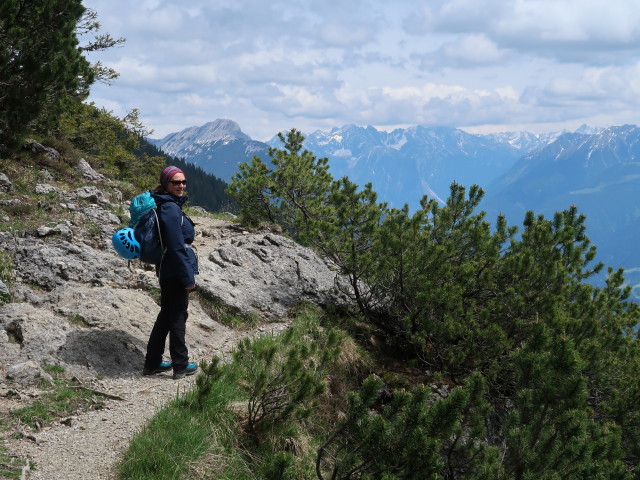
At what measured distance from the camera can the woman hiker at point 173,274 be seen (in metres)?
6.23

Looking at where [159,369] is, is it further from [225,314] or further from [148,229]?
[225,314]

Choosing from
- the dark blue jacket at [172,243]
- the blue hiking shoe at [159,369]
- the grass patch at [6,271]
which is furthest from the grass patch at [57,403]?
the grass patch at [6,271]

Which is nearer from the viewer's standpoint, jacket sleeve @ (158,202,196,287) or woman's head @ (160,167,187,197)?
jacket sleeve @ (158,202,196,287)

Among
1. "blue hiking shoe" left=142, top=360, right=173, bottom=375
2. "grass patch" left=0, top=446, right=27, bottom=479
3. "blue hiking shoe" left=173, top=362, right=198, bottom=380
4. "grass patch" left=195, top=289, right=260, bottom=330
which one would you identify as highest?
"grass patch" left=195, top=289, right=260, bottom=330

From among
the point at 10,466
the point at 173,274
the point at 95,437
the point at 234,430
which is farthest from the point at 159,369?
the point at 10,466

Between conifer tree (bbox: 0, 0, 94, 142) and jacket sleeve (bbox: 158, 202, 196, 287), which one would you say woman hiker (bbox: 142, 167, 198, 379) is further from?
conifer tree (bbox: 0, 0, 94, 142)

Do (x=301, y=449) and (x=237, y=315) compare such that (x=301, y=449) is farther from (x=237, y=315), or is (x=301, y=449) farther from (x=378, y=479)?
(x=237, y=315)

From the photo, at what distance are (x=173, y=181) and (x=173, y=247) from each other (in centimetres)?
86

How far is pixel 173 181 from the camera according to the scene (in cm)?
638

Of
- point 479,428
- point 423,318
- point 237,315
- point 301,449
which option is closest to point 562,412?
point 479,428

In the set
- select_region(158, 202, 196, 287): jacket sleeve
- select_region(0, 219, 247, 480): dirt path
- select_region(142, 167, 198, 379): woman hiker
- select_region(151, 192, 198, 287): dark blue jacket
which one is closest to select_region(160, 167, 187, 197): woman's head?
select_region(142, 167, 198, 379): woman hiker

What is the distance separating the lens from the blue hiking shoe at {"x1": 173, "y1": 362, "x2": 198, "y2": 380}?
6.53 m

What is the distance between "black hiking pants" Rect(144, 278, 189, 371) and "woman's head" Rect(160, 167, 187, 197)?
1143mm

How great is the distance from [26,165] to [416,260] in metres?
11.5
